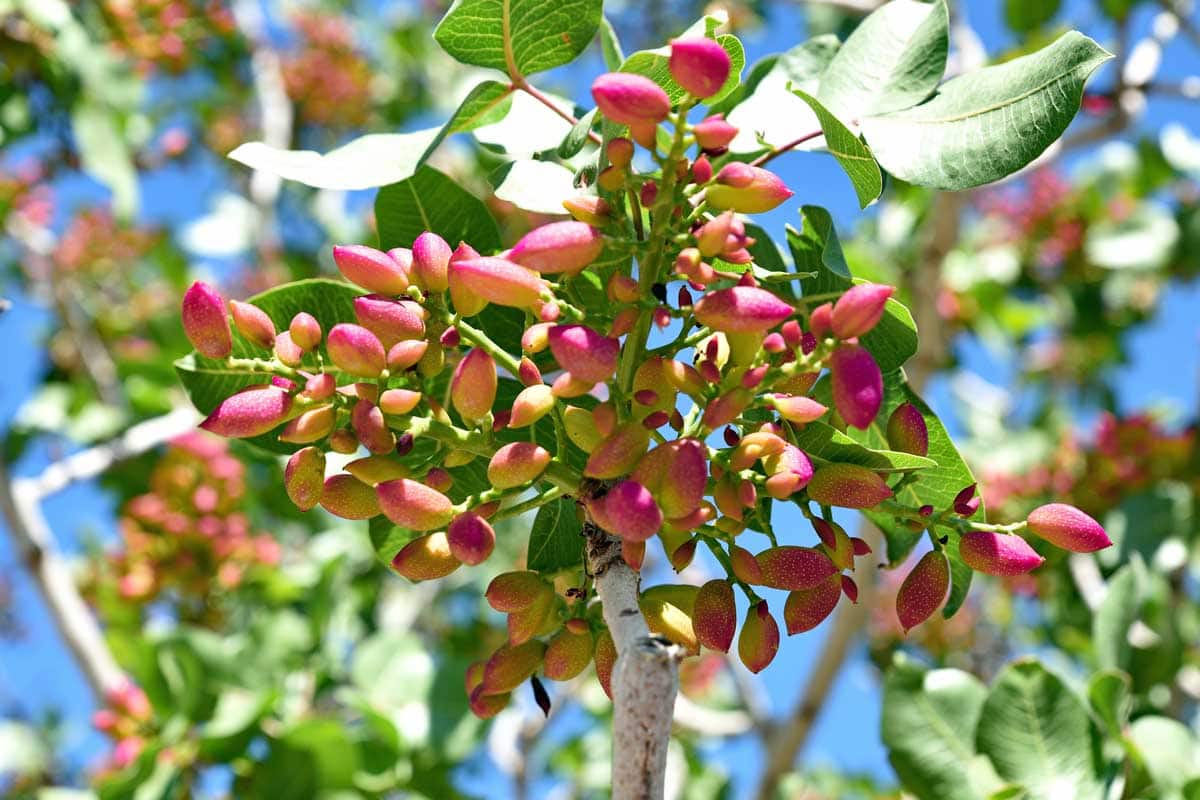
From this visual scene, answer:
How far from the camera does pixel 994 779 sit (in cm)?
116

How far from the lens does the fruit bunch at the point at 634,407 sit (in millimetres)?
677

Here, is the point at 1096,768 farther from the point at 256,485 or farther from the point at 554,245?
the point at 256,485

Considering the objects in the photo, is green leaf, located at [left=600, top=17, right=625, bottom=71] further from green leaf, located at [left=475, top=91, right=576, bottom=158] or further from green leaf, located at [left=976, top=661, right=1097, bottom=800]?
green leaf, located at [left=976, top=661, right=1097, bottom=800]

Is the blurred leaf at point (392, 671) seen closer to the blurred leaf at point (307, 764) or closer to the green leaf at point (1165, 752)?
the blurred leaf at point (307, 764)

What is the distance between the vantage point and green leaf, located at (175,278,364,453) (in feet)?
2.93

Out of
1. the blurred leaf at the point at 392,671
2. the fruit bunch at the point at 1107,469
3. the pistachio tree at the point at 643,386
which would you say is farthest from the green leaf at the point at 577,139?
the fruit bunch at the point at 1107,469

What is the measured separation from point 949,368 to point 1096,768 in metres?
1.95

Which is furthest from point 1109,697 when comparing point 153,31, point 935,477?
point 153,31

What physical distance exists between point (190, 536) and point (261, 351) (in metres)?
1.59

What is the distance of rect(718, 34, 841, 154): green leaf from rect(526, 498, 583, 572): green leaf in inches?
12.2

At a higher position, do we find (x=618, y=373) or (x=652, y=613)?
(x=618, y=373)

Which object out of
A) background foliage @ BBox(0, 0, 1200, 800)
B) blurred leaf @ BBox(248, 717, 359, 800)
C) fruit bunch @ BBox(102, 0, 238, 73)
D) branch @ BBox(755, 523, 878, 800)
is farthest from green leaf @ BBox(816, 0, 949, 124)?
fruit bunch @ BBox(102, 0, 238, 73)

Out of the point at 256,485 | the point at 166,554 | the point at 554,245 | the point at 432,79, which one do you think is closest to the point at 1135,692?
the point at 554,245

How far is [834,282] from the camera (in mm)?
799
